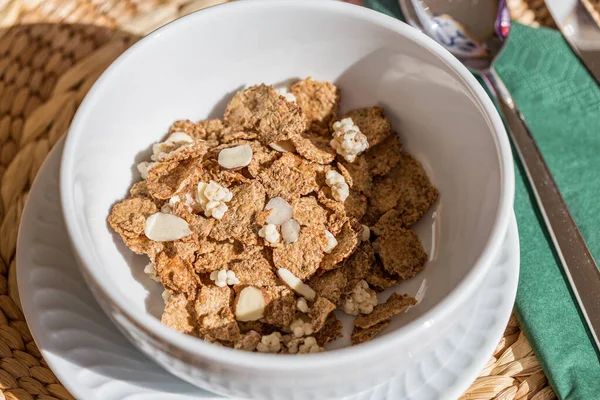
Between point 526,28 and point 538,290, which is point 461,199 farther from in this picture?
point 526,28

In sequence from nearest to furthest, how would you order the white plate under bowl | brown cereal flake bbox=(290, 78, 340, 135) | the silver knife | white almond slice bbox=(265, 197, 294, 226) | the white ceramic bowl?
the white ceramic bowl
the white plate under bowl
white almond slice bbox=(265, 197, 294, 226)
brown cereal flake bbox=(290, 78, 340, 135)
the silver knife

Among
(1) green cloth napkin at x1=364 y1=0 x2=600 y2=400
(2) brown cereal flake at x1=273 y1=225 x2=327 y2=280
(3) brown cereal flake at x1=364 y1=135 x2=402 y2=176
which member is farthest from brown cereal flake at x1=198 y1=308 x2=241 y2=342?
(1) green cloth napkin at x1=364 y1=0 x2=600 y2=400

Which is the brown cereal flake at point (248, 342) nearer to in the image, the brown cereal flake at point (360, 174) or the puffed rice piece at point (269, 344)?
the puffed rice piece at point (269, 344)

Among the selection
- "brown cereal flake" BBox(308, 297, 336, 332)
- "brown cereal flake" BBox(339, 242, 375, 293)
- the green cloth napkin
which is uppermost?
"brown cereal flake" BBox(308, 297, 336, 332)

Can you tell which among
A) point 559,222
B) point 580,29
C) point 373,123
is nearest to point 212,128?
point 373,123

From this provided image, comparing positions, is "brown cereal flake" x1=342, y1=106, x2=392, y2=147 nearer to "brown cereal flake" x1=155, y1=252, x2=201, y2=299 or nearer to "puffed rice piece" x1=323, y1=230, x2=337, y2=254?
"puffed rice piece" x1=323, y1=230, x2=337, y2=254

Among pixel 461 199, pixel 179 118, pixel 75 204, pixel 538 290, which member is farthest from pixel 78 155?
pixel 538 290
